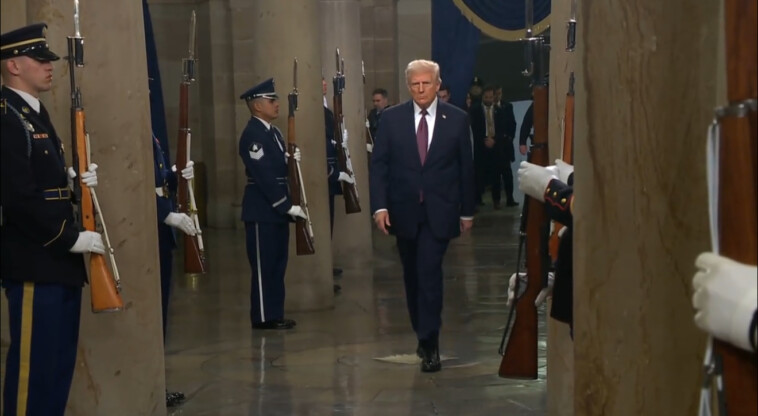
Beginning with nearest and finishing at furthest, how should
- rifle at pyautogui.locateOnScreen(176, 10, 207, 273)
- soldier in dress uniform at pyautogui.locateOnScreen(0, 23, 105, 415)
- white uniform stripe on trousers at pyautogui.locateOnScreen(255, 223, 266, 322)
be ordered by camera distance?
soldier in dress uniform at pyautogui.locateOnScreen(0, 23, 105, 415)
rifle at pyautogui.locateOnScreen(176, 10, 207, 273)
white uniform stripe on trousers at pyautogui.locateOnScreen(255, 223, 266, 322)

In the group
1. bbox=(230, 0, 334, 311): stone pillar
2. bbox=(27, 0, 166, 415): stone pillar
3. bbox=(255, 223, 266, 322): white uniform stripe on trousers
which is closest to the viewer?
bbox=(27, 0, 166, 415): stone pillar

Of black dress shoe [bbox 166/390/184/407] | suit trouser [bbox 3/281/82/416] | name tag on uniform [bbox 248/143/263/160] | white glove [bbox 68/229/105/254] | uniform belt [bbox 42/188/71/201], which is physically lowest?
black dress shoe [bbox 166/390/184/407]

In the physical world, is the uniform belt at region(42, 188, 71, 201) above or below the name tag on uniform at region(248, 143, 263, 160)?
above

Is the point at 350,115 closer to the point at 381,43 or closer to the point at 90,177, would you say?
the point at 381,43

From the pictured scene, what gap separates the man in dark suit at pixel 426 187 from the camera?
8297mm

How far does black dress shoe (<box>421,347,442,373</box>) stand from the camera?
8.33 metres

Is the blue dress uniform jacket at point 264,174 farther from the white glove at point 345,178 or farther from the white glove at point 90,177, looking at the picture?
the white glove at point 90,177

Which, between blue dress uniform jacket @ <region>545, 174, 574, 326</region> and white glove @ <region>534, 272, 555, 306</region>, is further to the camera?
white glove @ <region>534, 272, 555, 306</region>

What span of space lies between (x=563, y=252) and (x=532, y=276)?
70 cm

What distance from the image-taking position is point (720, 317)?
2.88 meters

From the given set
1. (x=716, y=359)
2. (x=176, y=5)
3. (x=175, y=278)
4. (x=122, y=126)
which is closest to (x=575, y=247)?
(x=716, y=359)

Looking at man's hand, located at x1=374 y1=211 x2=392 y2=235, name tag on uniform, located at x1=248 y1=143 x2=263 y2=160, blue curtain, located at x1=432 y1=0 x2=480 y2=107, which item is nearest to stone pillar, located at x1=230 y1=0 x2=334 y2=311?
name tag on uniform, located at x1=248 y1=143 x2=263 y2=160

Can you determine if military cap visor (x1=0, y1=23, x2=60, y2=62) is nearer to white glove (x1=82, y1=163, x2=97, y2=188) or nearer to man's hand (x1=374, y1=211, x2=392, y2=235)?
white glove (x1=82, y1=163, x2=97, y2=188)

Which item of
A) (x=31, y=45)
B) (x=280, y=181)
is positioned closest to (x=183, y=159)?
(x=280, y=181)
